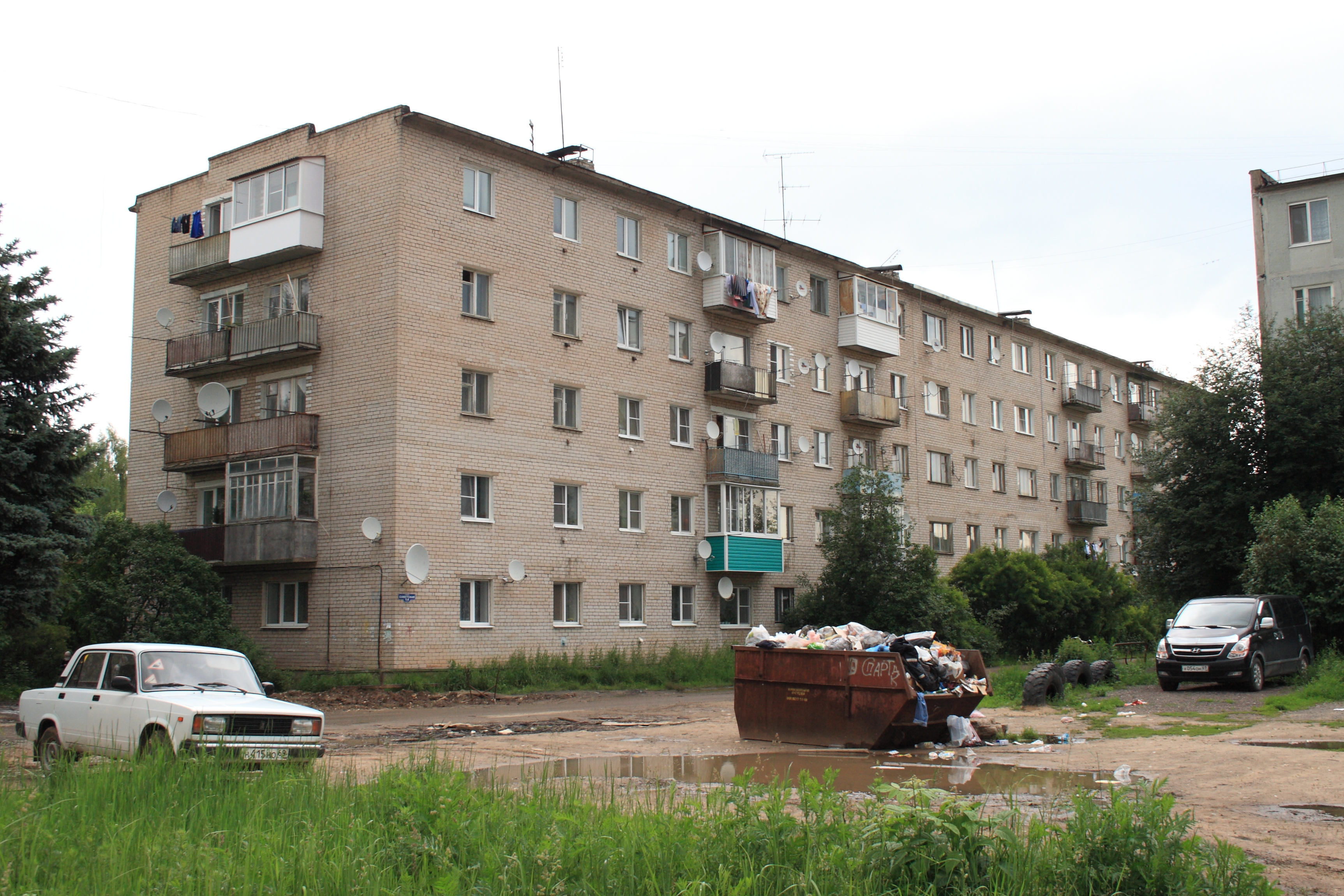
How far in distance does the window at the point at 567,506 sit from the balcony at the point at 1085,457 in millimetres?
33139

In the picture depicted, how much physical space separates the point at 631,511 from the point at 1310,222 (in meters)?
25.5

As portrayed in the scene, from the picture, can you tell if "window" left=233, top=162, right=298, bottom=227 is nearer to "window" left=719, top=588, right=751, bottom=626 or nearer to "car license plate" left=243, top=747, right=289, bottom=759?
"window" left=719, top=588, right=751, bottom=626

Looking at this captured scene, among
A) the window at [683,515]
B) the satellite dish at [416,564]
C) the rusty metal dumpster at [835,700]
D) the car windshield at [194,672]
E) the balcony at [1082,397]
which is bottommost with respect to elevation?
the rusty metal dumpster at [835,700]

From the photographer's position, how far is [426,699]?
83.6ft

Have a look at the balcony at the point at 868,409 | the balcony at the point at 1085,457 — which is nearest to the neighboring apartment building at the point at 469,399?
the balcony at the point at 868,409

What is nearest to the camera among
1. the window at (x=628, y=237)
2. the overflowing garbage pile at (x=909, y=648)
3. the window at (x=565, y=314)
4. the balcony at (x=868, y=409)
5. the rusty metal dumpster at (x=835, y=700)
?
the rusty metal dumpster at (x=835, y=700)

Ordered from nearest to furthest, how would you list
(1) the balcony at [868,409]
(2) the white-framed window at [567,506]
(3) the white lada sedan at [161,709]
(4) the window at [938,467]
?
(3) the white lada sedan at [161,709] → (2) the white-framed window at [567,506] → (1) the balcony at [868,409] → (4) the window at [938,467]

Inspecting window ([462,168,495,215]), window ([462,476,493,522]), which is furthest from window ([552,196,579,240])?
window ([462,476,493,522])

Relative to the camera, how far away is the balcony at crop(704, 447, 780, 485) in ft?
119

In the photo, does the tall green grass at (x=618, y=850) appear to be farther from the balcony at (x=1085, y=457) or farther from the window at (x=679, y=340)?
the balcony at (x=1085, y=457)

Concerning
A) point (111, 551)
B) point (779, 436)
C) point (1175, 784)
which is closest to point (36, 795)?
point (1175, 784)

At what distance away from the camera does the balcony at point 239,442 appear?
95.7 ft

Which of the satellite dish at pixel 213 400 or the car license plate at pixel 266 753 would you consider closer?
the car license plate at pixel 266 753

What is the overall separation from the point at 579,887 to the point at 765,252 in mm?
35117
